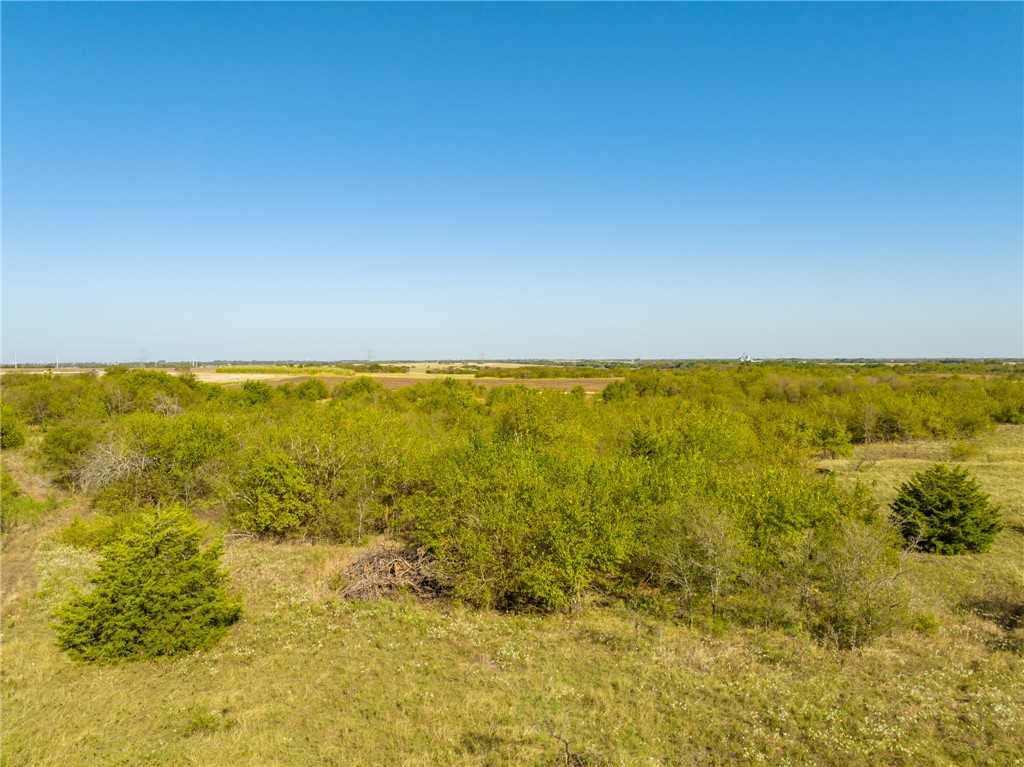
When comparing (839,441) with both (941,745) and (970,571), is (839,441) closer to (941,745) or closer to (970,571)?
(970,571)

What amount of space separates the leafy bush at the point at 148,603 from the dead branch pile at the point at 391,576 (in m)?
5.18

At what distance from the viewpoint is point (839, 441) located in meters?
45.3

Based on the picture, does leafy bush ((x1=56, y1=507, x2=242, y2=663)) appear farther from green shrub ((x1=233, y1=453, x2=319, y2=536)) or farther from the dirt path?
green shrub ((x1=233, y1=453, x2=319, y2=536))

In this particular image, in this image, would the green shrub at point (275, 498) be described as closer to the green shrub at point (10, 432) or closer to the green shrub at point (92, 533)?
the green shrub at point (92, 533)

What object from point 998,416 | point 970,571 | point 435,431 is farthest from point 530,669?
point 998,416

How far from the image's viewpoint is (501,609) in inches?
738

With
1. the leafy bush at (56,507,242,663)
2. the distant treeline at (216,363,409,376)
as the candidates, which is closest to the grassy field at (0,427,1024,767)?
the leafy bush at (56,507,242,663)

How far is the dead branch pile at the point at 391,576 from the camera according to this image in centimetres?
1956

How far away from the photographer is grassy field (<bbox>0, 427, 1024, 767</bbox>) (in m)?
10.2

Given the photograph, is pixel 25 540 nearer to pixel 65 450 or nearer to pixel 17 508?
pixel 17 508

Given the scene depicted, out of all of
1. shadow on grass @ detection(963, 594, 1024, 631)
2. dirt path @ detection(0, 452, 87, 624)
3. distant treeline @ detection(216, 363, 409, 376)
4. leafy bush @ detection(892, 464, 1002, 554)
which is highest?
distant treeline @ detection(216, 363, 409, 376)

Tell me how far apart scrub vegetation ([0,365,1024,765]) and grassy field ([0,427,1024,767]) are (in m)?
0.08

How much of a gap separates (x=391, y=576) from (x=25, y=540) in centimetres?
2104

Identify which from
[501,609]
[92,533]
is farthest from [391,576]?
[92,533]
